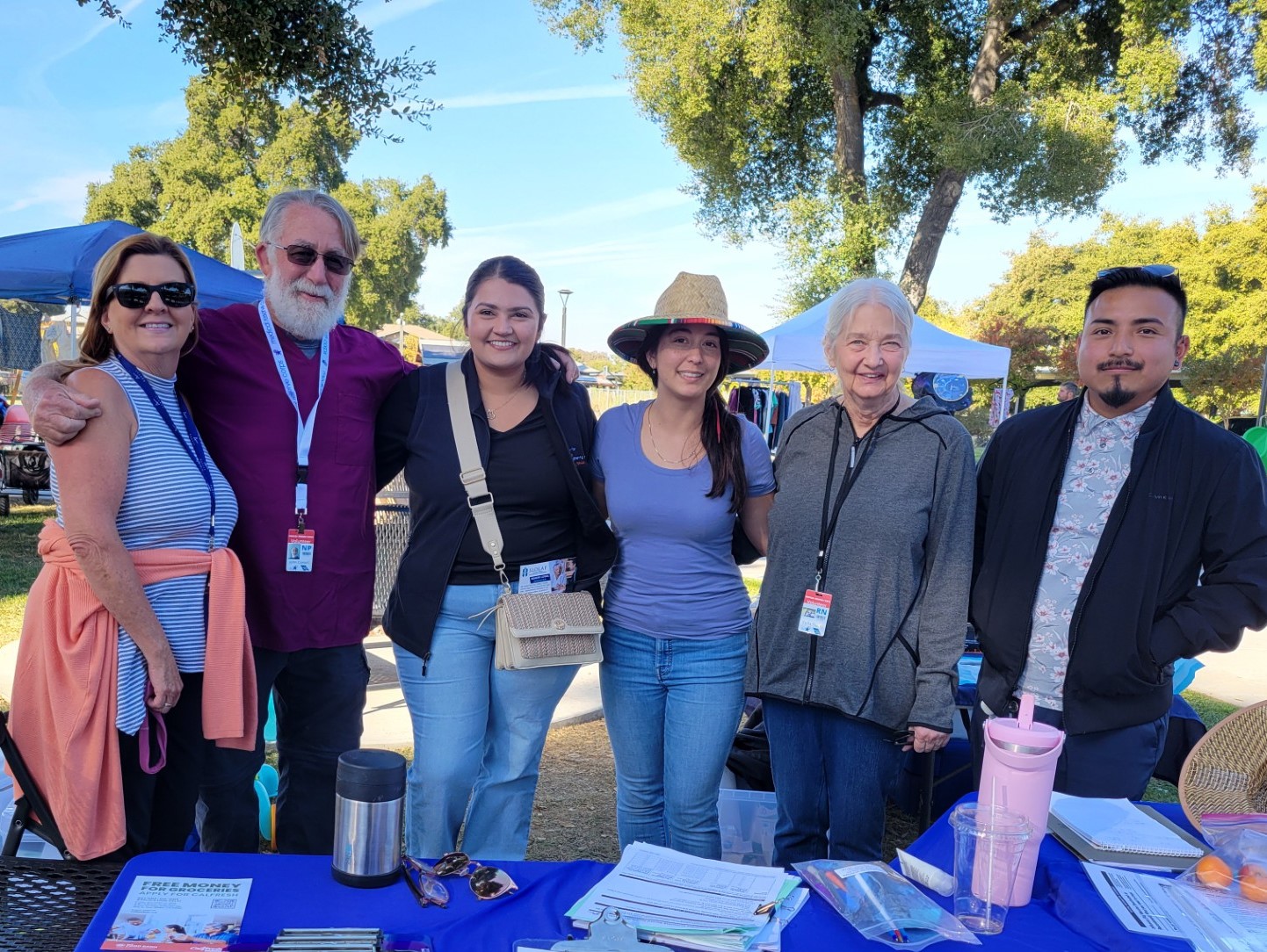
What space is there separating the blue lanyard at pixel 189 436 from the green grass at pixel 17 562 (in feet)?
10.4

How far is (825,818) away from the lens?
233 centimetres

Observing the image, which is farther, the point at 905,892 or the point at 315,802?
the point at 315,802

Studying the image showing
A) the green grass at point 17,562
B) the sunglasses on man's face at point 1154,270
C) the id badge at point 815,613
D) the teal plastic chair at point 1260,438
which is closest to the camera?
the id badge at point 815,613

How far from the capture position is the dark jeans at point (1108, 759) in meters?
2.23

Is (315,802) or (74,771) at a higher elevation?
(74,771)

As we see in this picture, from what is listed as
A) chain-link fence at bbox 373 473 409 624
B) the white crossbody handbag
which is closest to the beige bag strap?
the white crossbody handbag

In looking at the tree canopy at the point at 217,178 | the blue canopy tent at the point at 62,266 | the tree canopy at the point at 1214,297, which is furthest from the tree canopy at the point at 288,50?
the tree canopy at the point at 217,178

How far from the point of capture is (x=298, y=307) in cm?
244

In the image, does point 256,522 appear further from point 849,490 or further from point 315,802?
point 849,490

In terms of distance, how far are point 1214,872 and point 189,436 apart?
2361 millimetres

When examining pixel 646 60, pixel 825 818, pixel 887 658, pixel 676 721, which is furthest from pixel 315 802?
pixel 646 60

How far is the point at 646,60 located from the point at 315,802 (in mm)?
12086

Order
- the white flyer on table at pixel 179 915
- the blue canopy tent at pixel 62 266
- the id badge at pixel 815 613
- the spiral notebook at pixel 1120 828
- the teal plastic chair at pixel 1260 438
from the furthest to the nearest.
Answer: the teal plastic chair at pixel 1260 438 < the blue canopy tent at pixel 62 266 < the id badge at pixel 815 613 < the spiral notebook at pixel 1120 828 < the white flyer on table at pixel 179 915

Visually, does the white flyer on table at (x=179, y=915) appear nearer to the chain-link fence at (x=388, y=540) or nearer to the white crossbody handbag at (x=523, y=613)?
the white crossbody handbag at (x=523, y=613)
